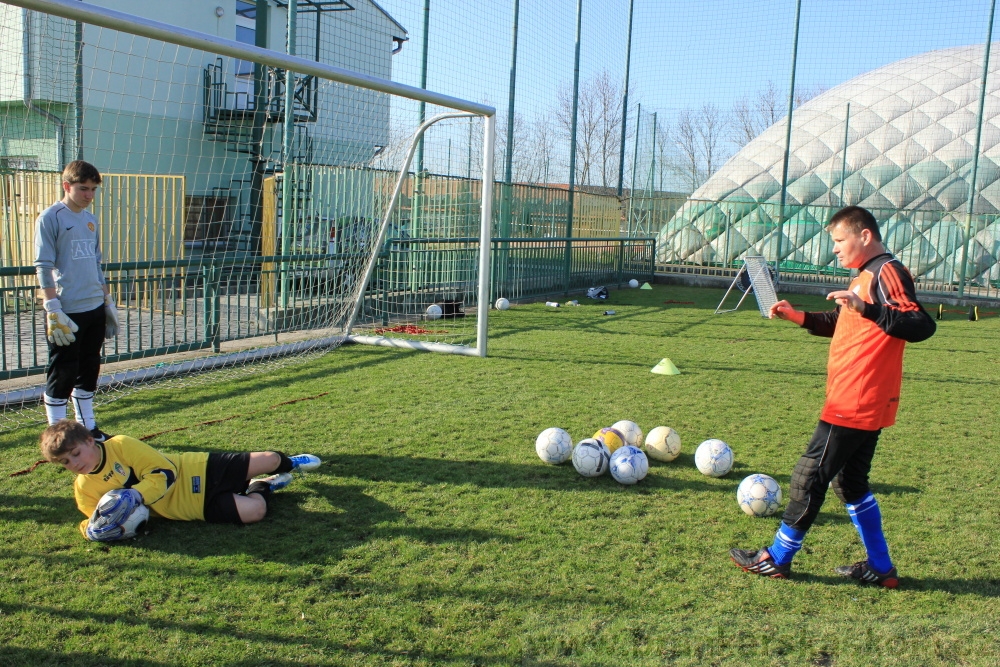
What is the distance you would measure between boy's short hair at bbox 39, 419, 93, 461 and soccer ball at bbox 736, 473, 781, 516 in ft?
10.9

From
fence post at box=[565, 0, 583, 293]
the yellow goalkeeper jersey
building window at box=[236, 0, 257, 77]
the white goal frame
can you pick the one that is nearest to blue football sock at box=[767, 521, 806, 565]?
the yellow goalkeeper jersey

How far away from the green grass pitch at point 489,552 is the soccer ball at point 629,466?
100 millimetres

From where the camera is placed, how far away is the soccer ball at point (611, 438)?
504 cm

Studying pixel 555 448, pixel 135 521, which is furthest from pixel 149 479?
pixel 555 448

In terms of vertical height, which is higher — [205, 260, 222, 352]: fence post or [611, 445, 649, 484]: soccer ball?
[205, 260, 222, 352]: fence post

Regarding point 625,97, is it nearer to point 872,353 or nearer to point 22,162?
point 22,162

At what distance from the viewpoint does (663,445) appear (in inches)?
199

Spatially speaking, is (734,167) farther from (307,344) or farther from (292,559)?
(292,559)

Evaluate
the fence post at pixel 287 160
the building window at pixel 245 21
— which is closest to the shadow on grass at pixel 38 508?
the fence post at pixel 287 160

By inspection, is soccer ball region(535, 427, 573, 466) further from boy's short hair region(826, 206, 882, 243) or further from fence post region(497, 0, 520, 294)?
fence post region(497, 0, 520, 294)

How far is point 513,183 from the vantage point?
14367mm

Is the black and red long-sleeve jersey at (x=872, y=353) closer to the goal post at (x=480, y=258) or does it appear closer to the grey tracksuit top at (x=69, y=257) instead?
the grey tracksuit top at (x=69, y=257)

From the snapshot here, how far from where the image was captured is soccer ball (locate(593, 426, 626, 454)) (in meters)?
5.04

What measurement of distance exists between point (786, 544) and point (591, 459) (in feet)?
4.79
